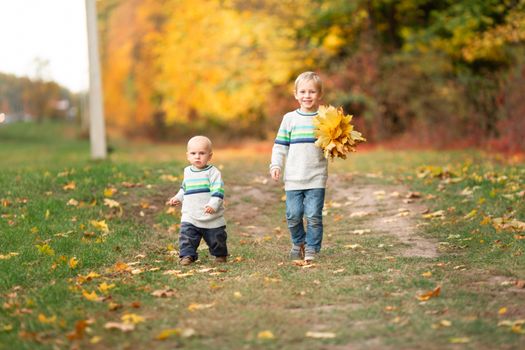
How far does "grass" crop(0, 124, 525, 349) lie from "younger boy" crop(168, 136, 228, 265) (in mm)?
234

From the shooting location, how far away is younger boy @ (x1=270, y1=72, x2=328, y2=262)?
6910 millimetres

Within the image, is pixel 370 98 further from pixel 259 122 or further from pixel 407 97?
pixel 259 122

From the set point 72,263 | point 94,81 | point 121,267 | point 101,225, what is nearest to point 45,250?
point 72,263

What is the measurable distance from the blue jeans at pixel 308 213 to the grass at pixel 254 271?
0.26 meters

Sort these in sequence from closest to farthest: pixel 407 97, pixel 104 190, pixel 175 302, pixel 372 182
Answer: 1. pixel 175 302
2. pixel 104 190
3. pixel 372 182
4. pixel 407 97

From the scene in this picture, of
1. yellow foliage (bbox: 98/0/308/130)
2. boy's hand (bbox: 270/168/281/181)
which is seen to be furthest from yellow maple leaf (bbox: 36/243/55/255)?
yellow foliage (bbox: 98/0/308/130)

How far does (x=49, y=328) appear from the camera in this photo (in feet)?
15.7

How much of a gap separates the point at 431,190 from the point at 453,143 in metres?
9.19

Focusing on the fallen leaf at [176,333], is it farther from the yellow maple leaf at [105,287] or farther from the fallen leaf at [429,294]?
the fallen leaf at [429,294]

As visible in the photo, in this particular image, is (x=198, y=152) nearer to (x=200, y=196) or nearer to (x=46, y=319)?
(x=200, y=196)

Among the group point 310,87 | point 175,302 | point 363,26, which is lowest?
point 175,302

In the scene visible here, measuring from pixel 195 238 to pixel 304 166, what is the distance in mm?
1236

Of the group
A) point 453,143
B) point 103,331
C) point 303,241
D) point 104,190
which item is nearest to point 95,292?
point 103,331

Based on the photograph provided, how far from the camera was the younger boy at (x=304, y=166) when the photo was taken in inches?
272
